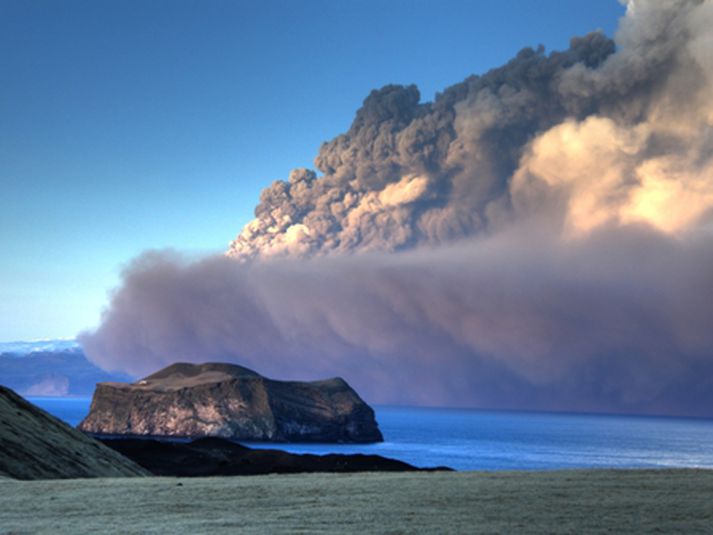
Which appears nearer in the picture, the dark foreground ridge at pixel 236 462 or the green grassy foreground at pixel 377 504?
the green grassy foreground at pixel 377 504

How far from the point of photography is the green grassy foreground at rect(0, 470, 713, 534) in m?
27.5

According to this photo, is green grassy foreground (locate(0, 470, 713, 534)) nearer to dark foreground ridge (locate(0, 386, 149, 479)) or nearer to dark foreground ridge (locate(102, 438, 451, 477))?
dark foreground ridge (locate(0, 386, 149, 479))

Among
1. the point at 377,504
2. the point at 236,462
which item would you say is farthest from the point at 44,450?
the point at 377,504

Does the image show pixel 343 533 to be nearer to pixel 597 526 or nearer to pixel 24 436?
pixel 597 526

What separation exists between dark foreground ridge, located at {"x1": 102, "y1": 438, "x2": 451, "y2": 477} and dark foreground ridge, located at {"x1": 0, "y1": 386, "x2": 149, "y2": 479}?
19054mm

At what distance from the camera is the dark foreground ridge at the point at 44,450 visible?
5658 cm

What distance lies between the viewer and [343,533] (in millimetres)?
25812

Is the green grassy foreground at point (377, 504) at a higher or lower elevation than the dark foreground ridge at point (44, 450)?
lower

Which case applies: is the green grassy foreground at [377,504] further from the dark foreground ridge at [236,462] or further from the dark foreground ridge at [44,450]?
the dark foreground ridge at [236,462]

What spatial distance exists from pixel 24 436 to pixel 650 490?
150 feet

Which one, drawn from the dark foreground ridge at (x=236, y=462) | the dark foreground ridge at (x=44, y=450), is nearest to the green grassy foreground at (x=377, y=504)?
the dark foreground ridge at (x=44, y=450)

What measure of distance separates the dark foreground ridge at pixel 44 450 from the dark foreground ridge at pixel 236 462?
19054 millimetres

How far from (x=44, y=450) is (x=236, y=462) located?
36.3 metres

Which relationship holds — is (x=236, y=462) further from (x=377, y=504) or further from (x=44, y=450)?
(x=377, y=504)
